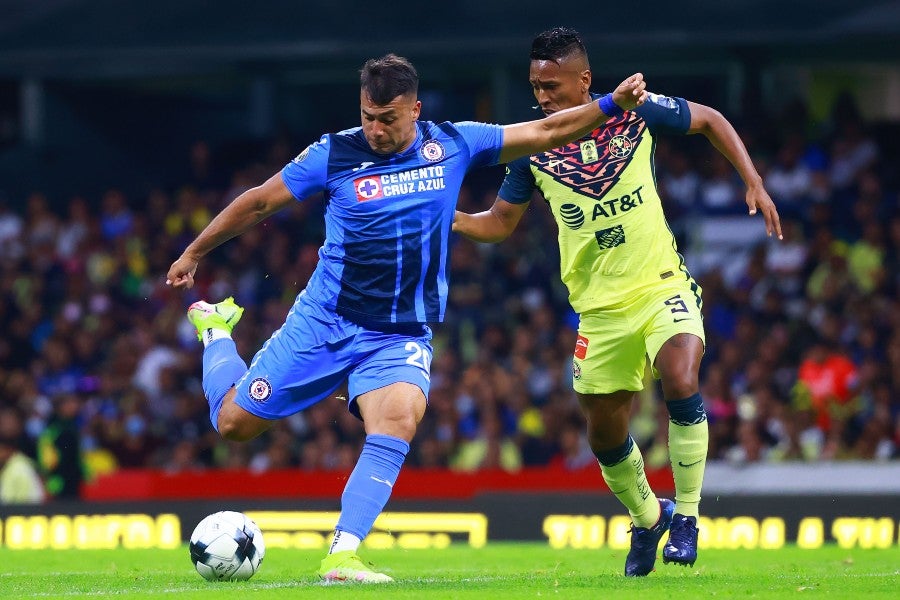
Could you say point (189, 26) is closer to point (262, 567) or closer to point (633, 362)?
point (262, 567)

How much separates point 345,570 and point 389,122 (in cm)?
212

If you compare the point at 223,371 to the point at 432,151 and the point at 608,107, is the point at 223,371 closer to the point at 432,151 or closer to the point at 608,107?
the point at 432,151

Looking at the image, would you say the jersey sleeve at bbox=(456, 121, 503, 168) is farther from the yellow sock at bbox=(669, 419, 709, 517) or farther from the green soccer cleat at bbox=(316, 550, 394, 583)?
the green soccer cleat at bbox=(316, 550, 394, 583)

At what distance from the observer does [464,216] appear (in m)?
8.54

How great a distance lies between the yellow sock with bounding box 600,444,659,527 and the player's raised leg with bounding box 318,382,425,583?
1379 mm

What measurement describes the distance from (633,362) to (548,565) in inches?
93.8

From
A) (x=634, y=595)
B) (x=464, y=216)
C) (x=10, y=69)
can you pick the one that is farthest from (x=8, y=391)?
(x=634, y=595)

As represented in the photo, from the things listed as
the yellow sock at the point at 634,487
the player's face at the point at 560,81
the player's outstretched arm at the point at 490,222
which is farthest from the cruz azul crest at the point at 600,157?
the yellow sock at the point at 634,487

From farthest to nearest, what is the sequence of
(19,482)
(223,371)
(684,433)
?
1. (19,482)
2. (223,371)
3. (684,433)

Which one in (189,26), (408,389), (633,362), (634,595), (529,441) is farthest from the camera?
(189,26)

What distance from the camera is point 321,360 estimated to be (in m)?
7.51

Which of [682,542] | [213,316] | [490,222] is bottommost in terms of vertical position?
[682,542]

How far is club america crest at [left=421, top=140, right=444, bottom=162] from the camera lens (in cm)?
744

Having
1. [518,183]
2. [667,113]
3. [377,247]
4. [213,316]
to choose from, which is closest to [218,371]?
[213,316]
